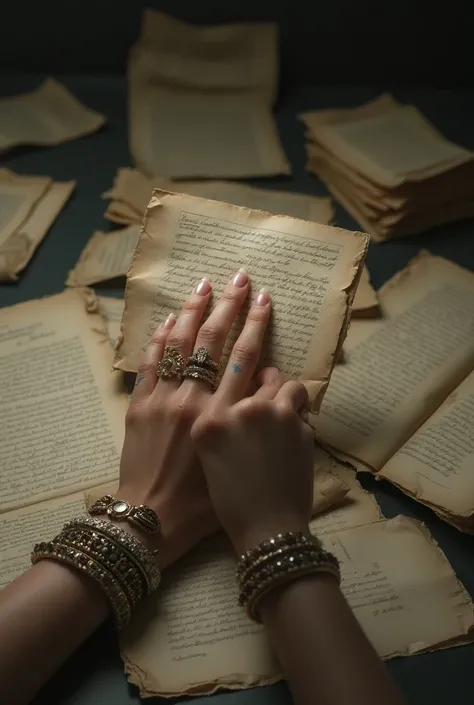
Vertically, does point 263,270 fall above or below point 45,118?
above

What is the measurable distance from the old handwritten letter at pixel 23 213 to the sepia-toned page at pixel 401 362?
632 mm

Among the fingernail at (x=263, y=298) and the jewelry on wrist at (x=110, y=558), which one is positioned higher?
the fingernail at (x=263, y=298)

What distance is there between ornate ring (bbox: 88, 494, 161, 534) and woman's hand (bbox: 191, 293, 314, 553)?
0.26ft

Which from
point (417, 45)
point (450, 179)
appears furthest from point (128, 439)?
point (417, 45)

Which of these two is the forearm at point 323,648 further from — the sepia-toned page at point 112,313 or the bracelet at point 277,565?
the sepia-toned page at point 112,313

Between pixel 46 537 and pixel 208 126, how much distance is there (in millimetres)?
1110

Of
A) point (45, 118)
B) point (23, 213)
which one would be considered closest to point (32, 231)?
point (23, 213)

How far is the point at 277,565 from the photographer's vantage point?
71 cm

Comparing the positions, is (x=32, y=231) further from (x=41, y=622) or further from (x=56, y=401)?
(x=41, y=622)

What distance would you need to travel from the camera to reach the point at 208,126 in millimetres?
1699

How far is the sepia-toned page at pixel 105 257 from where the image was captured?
1.30 meters

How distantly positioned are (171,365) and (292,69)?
1.20m

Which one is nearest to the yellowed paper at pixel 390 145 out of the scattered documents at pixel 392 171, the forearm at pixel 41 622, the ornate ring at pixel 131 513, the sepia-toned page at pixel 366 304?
the scattered documents at pixel 392 171

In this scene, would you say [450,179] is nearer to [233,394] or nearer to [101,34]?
[233,394]
